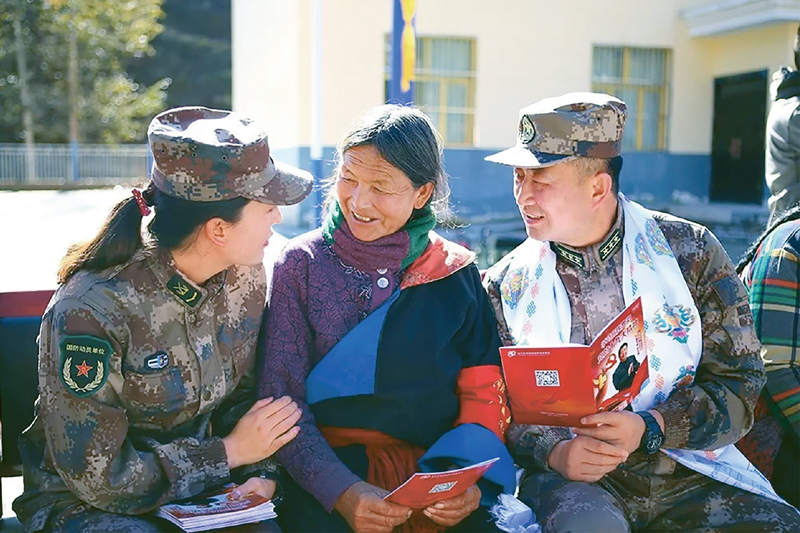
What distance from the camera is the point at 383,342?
233 cm

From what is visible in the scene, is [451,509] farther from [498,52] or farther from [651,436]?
[498,52]

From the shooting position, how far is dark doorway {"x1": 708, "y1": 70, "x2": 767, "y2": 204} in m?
15.4

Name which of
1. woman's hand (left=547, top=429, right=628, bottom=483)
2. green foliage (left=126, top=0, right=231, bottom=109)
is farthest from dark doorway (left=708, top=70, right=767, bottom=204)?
green foliage (left=126, top=0, right=231, bottom=109)

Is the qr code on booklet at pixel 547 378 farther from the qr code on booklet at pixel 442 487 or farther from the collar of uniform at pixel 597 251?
the collar of uniform at pixel 597 251

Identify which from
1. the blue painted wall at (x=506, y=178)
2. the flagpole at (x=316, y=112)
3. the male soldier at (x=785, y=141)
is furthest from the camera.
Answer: the blue painted wall at (x=506, y=178)

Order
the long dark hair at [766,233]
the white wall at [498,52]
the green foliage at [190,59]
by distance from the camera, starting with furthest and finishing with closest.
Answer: the green foliage at [190,59] < the white wall at [498,52] < the long dark hair at [766,233]

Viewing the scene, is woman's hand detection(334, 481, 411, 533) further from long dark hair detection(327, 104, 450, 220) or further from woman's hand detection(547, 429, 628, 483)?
long dark hair detection(327, 104, 450, 220)

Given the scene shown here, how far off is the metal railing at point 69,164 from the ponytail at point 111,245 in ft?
75.2

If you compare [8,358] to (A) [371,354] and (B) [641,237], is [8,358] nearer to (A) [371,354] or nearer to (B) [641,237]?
(A) [371,354]

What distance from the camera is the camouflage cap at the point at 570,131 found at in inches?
91.0

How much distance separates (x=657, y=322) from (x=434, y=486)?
2.66ft

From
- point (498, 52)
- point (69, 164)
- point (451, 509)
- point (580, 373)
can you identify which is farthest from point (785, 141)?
point (69, 164)

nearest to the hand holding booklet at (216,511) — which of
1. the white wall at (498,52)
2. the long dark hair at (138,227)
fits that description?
the long dark hair at (138,227)

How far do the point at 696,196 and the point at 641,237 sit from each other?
15.2 metres
